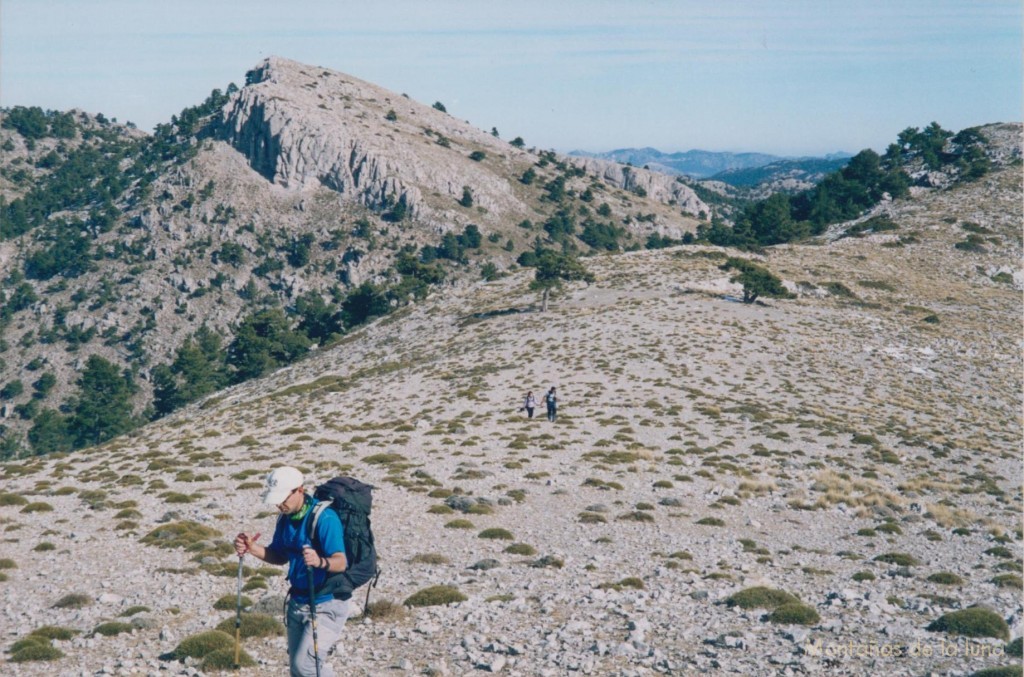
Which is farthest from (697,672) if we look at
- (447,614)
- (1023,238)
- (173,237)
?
(173,237)

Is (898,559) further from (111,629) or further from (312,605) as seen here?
(111,629)

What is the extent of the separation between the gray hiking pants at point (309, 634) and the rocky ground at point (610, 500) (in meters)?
3.22

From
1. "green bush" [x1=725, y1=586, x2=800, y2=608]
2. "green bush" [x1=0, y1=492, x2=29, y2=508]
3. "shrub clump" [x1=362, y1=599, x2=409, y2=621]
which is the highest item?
"shrub clump" [x1=362, y1=599, x2=409, y2=621]

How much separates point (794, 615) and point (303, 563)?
9.33 metres

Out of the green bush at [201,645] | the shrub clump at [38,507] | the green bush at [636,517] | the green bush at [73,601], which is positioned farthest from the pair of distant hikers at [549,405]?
the green bush at [201,645]

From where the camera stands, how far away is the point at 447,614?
529 inches

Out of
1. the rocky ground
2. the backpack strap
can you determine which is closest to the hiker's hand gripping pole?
the backpack strap

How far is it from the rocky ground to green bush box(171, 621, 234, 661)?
0.25 m

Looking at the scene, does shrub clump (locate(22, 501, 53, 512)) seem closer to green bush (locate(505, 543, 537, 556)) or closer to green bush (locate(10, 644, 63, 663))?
green bush (locate(10, 644, 63, 663))

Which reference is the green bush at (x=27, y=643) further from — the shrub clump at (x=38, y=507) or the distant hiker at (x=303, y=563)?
the shrub clump at (x=38, y=507)

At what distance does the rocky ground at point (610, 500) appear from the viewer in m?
12.2

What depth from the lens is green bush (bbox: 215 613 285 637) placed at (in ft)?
40.9

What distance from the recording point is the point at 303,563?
26.9 ft

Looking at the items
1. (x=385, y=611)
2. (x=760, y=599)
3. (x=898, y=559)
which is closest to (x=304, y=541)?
(x=385, y=611)
